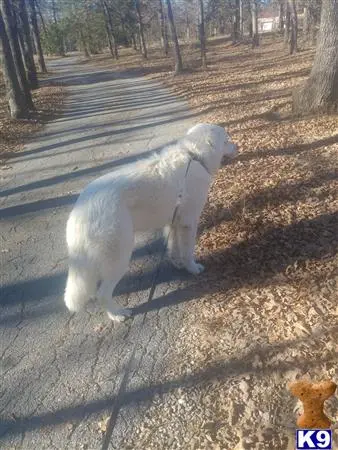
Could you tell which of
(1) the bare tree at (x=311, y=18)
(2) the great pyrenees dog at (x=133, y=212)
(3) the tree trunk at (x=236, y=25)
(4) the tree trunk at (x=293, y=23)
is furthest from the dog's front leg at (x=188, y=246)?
(3) the tree trunk at (x=236, y=25)

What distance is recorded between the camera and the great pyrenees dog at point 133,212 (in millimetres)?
3316

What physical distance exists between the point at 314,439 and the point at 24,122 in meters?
14.2

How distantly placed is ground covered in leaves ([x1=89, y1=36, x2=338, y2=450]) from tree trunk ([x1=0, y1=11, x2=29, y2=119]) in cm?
995

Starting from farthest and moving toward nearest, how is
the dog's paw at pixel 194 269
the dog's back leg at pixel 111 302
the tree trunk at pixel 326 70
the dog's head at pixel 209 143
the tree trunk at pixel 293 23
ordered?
the tree trunk at pixel 293 23 → the tree trunk at pixel 326 70 → the dog's paw at pixel 194 269 → the dog's head at pixel 209 143 → the dog's back leg at pixel 111 302

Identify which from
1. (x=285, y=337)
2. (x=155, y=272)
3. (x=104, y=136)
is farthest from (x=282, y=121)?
(x=285, y=337)

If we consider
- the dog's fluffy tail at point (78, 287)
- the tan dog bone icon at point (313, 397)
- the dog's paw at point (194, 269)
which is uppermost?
the tan dog bone icon at point (313, 397)

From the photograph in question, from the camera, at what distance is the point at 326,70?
8820mm

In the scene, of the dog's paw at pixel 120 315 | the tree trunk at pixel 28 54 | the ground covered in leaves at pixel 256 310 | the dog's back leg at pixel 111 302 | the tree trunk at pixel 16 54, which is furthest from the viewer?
the tree trunk at pixel 28 54

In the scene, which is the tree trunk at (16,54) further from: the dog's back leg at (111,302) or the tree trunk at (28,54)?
the dog's back leg at (111,302)

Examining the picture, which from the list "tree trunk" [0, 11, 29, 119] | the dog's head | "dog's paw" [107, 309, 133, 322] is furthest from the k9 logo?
"tree trunk" [0, 11, 29, 119]

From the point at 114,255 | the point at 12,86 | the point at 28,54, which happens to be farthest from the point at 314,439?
the point at 28,54

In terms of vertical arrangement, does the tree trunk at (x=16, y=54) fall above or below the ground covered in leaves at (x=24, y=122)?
above

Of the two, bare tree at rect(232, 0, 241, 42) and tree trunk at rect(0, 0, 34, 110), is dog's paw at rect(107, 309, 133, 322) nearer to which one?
tree trunk at rect(0, 0, 34, 110)

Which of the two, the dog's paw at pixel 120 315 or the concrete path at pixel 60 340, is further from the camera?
the dog's paw at pixel 120 315
